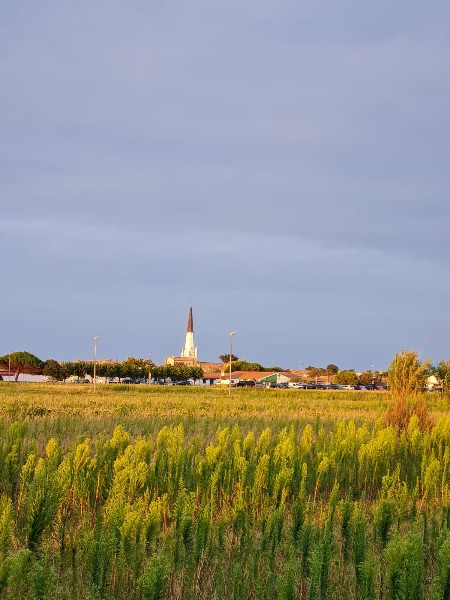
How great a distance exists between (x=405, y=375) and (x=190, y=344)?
15417 cm

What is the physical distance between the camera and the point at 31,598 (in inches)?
156

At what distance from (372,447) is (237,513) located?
390 centimetres

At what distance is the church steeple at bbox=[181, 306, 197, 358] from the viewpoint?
16611 centimetres

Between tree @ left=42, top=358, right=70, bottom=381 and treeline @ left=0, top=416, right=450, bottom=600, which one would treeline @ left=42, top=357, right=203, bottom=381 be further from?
treeline @ left=0, top=416, right=450, bottom=600

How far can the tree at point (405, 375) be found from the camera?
14469mm

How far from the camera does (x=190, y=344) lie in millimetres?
168250

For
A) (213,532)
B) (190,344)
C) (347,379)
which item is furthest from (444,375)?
(190,344)

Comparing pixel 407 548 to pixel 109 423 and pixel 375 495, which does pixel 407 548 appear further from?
pixel 109 423

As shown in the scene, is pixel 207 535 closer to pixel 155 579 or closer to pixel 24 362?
pixel 155 579

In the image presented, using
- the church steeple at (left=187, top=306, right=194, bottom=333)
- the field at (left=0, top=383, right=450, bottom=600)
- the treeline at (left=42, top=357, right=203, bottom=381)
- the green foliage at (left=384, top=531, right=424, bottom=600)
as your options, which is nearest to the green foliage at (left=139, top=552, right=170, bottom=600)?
the field at (left=0, top=383, right=450, bottom=600)

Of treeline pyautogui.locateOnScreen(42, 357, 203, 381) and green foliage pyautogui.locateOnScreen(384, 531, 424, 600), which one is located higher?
treeline pyautogui.locateOnScreen(42, 357, 203, 381)

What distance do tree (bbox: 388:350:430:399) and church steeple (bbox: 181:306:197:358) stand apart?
15079 cm

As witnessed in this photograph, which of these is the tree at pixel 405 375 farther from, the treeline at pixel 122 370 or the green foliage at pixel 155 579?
the treeline at pixel 122 370

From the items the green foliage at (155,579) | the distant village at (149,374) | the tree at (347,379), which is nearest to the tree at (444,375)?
the green foliage at (155,579)
